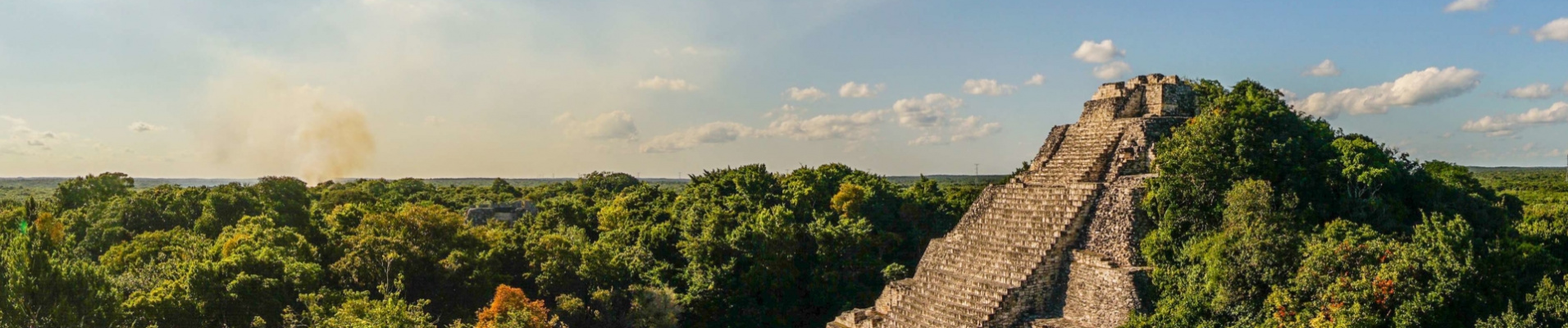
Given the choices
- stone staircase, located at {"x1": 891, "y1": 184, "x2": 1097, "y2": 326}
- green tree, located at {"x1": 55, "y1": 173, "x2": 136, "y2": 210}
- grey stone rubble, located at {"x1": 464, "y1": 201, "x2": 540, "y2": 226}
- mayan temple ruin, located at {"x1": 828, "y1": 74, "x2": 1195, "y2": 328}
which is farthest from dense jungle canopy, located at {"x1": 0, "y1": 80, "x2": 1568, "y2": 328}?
grey stone rubble, located at {"x1": 464, "y1": 201, "x2": 540, "y2": 226}

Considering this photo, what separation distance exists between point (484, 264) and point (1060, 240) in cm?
1779

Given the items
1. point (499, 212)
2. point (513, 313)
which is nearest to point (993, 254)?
point (513, 313)

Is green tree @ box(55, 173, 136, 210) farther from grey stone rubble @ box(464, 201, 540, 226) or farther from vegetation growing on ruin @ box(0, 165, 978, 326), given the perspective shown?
grey stone rubble @ box(464, 201, 540, 226)

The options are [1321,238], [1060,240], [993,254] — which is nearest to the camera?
[1321,238]

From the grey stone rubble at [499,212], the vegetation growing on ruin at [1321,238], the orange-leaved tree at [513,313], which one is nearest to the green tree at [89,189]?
the grey stone rubble at [499,212]

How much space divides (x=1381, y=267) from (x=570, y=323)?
63.0 ft

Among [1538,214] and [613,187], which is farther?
[613,187]

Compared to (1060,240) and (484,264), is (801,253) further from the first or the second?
(1060,240)

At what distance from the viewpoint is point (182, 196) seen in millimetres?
40594

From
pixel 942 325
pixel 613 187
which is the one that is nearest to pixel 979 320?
pixel 942 325

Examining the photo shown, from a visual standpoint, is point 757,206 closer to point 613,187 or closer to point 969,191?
point 969,191

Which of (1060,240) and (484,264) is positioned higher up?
(1060,240)

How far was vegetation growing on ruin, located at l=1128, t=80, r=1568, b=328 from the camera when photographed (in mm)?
11570

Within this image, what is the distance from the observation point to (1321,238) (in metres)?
13.0
